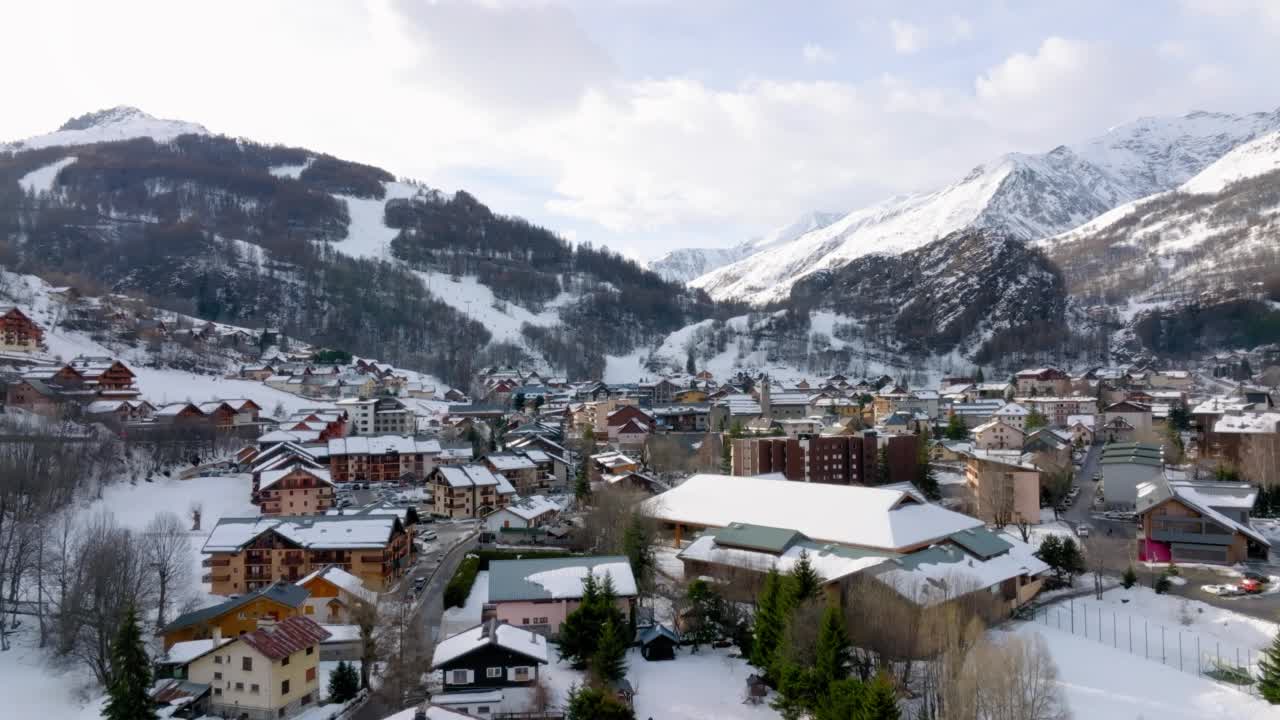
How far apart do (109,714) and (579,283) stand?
439 ft

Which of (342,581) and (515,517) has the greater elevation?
(515,517)

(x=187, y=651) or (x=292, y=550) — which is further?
(x=292, y=550)

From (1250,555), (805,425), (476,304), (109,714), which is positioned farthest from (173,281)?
(1250,555)

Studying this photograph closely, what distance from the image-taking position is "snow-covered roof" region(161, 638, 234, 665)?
21234 millimetres

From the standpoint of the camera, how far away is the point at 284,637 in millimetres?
20141

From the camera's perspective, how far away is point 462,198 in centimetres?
17262

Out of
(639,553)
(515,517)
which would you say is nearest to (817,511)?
(639,553)

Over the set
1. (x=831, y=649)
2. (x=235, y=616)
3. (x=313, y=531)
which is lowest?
(x=235, y=616)

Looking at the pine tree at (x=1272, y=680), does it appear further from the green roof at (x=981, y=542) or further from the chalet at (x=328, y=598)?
the chalet at (x=328, y=598)

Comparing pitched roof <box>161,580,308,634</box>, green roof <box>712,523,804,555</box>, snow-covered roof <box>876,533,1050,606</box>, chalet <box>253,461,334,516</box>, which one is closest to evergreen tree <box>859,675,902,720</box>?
snow-covered roof <box>876,533,1050,606</box>

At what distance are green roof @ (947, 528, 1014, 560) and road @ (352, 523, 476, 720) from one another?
17.1 meters

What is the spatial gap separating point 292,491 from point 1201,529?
37536 millimetres

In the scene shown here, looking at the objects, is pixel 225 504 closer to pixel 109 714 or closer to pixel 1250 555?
pixel 109 714

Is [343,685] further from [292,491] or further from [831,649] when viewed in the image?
[292,491]
